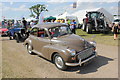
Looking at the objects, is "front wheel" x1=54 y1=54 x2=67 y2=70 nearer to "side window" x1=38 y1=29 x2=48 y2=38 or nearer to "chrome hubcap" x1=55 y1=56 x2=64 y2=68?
"chrome hubcap" x1=55 y1=56 x2=64 y2=68

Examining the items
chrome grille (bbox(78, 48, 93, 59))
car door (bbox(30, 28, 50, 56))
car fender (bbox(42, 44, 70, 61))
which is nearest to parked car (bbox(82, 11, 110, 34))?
car door (bbox(30, 28, 50, 56))

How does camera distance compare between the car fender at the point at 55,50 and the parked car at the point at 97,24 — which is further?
the parked car at the point at 97,24

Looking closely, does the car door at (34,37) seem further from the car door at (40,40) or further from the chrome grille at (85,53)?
the chrome grille at (85,53)

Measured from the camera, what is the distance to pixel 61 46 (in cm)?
449

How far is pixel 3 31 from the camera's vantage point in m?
13.2

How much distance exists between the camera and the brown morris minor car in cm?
415

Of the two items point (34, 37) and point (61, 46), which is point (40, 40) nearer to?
point (34, 37)

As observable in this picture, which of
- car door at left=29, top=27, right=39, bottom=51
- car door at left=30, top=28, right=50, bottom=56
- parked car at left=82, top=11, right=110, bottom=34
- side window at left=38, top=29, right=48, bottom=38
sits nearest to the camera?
car door at left=30, top=28, right=50, bottom=56

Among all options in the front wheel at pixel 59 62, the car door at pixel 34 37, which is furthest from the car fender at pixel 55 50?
the car door at pixel 34 37

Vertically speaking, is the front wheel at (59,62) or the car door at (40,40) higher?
the car door at (40,40)

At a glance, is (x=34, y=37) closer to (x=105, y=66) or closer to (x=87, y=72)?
(x=87, y=72)

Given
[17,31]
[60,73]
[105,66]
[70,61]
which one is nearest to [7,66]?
[60,73]

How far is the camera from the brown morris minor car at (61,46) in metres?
4.15

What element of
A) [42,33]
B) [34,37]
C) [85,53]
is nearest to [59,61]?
[85,53]
